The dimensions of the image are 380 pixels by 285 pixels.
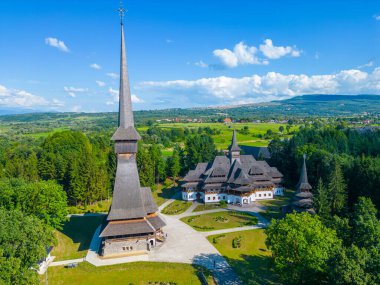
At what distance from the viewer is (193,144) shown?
80.7 meters

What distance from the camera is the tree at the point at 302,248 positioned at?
75.0 ft

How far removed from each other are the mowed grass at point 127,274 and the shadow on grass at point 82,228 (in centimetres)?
620

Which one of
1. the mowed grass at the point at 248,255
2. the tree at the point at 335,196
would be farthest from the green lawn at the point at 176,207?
the tree at the point at 335,196

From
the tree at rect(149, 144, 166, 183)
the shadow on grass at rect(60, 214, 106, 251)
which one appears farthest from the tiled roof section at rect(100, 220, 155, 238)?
the tree at rect(149, 144, 166, 183)

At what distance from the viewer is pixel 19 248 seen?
2412 centimetres

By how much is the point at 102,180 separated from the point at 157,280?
32.2 metres

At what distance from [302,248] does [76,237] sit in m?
31.6

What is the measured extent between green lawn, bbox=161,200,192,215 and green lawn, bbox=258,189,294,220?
14415 mm

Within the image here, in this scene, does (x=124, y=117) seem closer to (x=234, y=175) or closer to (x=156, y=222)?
(x=156, y=222)

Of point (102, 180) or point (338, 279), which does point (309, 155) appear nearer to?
point (102, 180)

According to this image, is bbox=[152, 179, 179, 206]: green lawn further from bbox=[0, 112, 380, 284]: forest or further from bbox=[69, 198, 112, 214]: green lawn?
bbox=[69, 198, 112, 214]: green lawn

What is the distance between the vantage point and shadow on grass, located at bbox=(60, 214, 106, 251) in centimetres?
3982

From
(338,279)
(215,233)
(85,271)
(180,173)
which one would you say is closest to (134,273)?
(85,271)

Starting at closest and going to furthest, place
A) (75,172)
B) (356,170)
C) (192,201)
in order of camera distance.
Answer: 1. (356,170)
2. (75,172)
3. (192,201)
